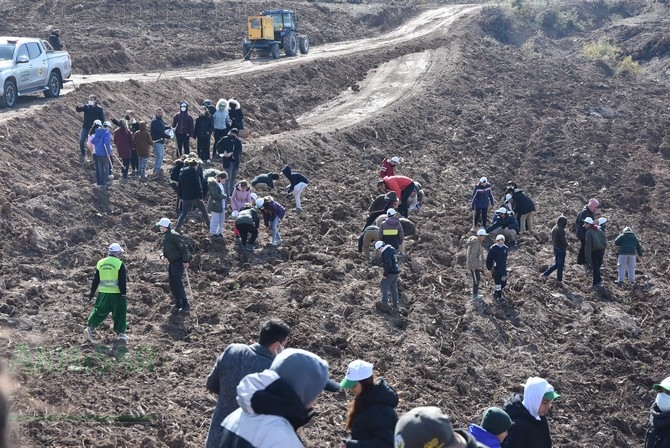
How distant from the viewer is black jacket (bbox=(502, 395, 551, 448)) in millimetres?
7629

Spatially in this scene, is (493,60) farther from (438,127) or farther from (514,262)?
(514,262)

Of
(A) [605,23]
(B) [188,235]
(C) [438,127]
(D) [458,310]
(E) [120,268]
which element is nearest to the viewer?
(E) [120,268]

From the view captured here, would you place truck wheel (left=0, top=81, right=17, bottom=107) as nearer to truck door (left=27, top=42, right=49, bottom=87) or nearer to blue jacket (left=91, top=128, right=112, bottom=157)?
truck door (left=27, top=42, right=49, bottom=87)

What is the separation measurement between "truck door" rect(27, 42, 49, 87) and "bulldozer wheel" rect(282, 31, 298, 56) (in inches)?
544

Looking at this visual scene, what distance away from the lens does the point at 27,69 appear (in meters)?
25.2

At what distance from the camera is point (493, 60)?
4050cm

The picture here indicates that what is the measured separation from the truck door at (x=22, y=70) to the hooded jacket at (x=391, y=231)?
12296 millimetres

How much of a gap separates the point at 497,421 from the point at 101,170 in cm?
1502

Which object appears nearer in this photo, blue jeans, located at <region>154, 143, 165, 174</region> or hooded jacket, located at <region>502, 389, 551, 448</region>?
hooded jacket, located at <region>502, 389, 551, 448</region>

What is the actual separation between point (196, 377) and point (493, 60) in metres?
30.5

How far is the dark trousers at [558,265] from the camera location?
61.6 ft

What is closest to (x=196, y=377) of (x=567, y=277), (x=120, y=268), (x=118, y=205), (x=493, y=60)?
(x=120, y=268)

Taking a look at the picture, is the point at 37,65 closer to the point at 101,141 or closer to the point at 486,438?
the point at 101,141

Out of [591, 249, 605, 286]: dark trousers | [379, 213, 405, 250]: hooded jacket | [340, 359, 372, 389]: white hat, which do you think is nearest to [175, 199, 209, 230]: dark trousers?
[379, 213, 405, 250]: hooded jacket
